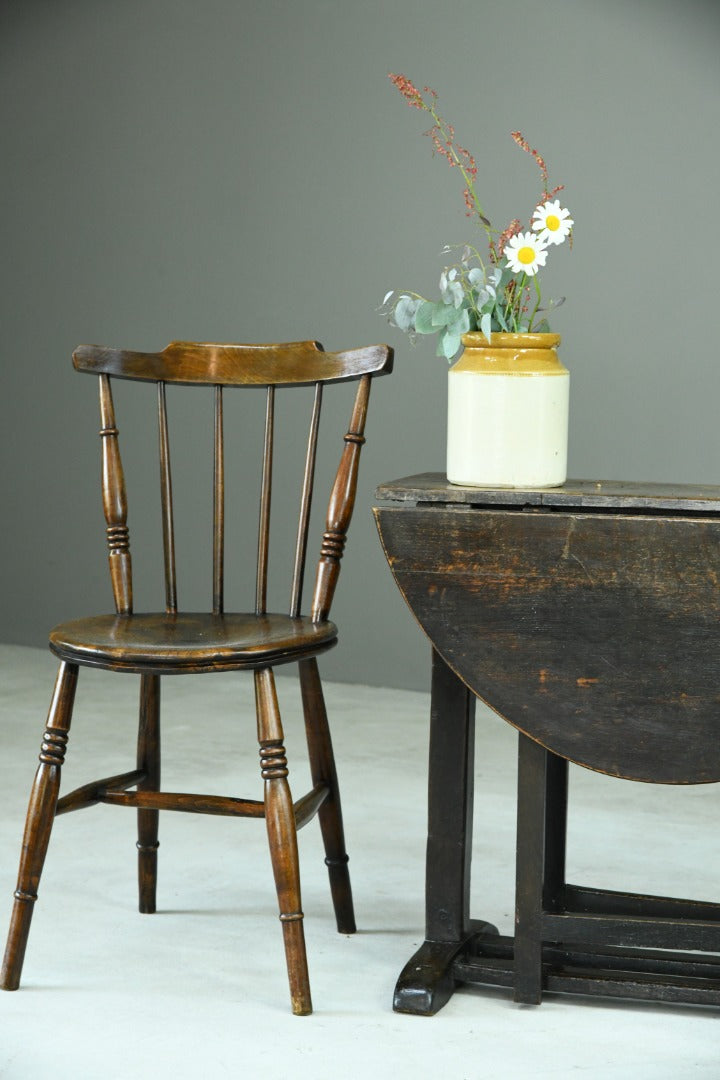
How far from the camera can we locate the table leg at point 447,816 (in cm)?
194

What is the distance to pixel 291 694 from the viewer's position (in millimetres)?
4188

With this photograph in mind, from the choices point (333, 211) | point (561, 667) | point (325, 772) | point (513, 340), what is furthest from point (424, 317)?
point (333, 211)

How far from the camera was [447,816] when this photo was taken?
1952 millimetres

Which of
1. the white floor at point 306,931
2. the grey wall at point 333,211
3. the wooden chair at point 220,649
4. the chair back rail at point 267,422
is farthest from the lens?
the grey wall at point 333,211

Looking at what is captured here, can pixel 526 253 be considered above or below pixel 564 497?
above

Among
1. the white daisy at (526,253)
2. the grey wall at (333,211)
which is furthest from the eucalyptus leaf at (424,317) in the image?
the grey wall at (333,211)

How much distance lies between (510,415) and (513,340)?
10cm

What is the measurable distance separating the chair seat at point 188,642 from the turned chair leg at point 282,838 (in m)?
0.05

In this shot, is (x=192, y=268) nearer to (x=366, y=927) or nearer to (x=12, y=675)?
(x=12, y=675)

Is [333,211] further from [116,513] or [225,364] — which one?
[116,513]

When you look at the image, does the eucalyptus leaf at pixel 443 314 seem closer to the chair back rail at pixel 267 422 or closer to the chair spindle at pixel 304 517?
the chair back rail at pixel 267 422

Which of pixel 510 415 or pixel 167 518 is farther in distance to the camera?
pixel 167 518

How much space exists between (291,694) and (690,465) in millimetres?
1372

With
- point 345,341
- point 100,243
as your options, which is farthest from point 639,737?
point 100,243
